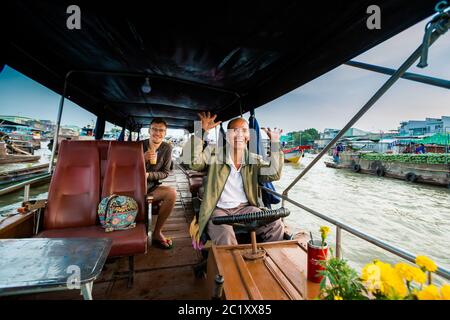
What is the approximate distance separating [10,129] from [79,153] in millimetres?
41549

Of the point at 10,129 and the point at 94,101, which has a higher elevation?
the point at 10,129

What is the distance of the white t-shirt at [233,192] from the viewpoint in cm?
206

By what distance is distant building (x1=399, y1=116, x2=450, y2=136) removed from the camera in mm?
35862

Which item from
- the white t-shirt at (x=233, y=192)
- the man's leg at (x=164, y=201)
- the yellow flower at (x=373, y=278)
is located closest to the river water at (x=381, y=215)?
the white t-shirt at (x=233, y=192)

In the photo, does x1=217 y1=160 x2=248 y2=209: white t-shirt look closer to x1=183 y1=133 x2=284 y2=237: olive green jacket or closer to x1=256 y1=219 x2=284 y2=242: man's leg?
x1=183 y1=133 x2=284 y2=237: olive green jacket

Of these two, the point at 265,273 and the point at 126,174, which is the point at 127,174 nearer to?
the point at 126,174

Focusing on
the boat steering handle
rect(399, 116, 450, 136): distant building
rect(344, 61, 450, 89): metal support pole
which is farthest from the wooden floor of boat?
rect(399, 116, 450, 136): distant building

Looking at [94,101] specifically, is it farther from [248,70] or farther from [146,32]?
[248,70]

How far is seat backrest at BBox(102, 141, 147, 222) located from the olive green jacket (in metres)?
0.58

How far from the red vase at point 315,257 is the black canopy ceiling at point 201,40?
1242mm

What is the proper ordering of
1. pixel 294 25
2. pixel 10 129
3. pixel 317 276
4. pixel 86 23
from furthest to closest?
pixel 10 129
pixel 86 23
pixel 294 25
pixel 317 276

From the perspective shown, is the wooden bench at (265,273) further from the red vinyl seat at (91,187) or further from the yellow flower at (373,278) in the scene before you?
the red vinyl seat at (91,187)
